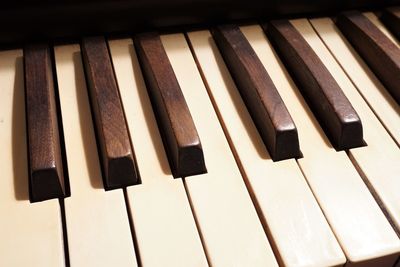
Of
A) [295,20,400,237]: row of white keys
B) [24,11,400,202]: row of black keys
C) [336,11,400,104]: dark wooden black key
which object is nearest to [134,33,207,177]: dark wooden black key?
[24,11,400,202]: row of black keys

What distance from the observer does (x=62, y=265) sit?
504 millimetres

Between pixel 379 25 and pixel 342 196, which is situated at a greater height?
pixel 379 25

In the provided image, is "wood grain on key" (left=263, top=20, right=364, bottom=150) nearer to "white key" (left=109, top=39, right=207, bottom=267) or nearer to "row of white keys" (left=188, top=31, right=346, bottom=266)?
"row of white keys" (left=188, top=31, right=346, bottom=266)

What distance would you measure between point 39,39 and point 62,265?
1.31 ft

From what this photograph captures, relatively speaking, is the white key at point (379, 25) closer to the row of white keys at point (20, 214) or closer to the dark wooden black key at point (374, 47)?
the dark wooden black key at point (374, 47)

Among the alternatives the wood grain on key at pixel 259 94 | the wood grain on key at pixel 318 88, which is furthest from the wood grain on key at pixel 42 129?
the wood grain on key at pixel 318 88

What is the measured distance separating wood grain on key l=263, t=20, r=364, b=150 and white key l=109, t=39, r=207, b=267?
0.82 ft

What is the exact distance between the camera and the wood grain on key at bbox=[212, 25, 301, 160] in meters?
0.63

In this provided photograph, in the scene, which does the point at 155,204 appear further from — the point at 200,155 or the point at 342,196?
the point at 342,196

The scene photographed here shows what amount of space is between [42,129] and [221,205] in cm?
26

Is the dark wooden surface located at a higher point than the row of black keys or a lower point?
higher

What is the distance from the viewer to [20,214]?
0.54 metres

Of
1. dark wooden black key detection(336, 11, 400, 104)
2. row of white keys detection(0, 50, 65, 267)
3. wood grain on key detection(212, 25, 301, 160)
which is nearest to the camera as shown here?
row of white keys detection(0, 50, 65, 267)

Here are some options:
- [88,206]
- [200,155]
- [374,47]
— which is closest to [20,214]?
[88,206]
